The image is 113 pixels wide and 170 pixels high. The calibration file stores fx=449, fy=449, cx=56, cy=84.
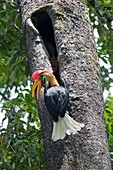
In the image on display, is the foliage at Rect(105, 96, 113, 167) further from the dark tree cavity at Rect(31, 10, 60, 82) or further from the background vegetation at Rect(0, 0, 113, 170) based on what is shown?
the dark tree cavity at Rect(31, 10, 60, 82)

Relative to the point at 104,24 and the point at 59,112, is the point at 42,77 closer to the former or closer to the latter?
the point at 59,112

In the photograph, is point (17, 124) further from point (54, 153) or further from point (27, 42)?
point (54, 153)

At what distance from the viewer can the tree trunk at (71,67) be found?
5.95 feet

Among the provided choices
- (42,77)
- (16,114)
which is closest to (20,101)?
(16,114)

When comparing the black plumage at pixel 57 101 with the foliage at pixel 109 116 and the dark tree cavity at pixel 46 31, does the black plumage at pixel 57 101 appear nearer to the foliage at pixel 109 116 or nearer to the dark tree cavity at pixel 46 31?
the dark tree cavity at pixel 46 31

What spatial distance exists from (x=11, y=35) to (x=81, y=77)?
43.6 inches

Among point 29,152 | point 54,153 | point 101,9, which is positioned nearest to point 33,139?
point 29,152

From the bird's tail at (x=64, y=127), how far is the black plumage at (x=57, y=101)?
0.03 metres

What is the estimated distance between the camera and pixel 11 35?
3.02 meters

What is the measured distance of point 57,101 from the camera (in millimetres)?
1934

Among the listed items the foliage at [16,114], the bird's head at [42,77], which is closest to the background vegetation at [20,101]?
the foliage at [16,114]

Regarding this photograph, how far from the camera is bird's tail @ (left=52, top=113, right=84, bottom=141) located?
1.84 meters

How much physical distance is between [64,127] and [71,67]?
30 centimetres

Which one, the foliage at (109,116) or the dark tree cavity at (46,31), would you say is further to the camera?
the foliage at (109,116)
